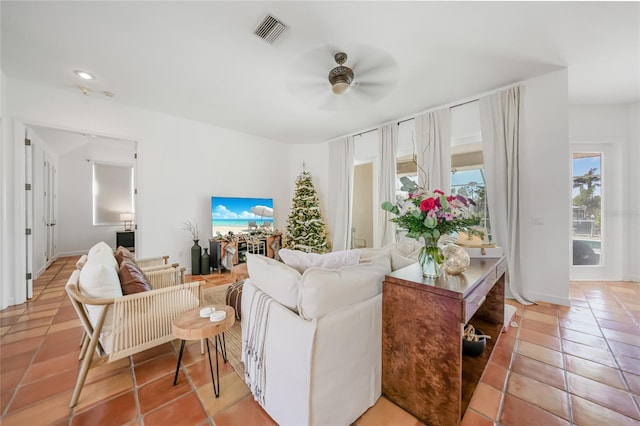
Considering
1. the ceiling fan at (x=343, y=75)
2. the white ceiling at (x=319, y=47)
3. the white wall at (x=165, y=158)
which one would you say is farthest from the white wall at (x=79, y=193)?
the ceiling fan at (x=343, y=75)

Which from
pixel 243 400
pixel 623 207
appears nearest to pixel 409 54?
pixel 243 400

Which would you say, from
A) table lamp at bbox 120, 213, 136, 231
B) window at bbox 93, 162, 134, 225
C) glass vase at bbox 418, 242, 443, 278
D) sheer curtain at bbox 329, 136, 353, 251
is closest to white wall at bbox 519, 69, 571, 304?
glass vase at bbox 418, 242, 443, 278

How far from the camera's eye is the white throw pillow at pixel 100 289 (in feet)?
5.12

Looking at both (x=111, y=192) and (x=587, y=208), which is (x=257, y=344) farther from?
(x=111, y=192)

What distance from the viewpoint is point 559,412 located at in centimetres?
143

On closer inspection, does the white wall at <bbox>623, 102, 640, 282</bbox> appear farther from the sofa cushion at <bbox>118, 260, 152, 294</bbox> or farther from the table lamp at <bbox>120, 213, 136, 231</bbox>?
the table lamp at <bbox>120, 213, 136, 231</bbox>

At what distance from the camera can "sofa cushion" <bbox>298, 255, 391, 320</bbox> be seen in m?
1.24

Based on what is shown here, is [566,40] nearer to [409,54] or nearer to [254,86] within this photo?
[409,54]

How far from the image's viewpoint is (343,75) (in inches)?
83.6

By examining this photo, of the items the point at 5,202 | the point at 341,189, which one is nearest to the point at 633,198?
the point at 341,189

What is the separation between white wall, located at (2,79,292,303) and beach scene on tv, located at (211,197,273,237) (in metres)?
0.26

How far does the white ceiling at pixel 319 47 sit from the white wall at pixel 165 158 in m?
0.34

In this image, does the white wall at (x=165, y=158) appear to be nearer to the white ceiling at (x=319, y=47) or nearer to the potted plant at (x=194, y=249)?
the potted plant at (x=194, y=249)

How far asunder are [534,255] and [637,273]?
97.4 inches
